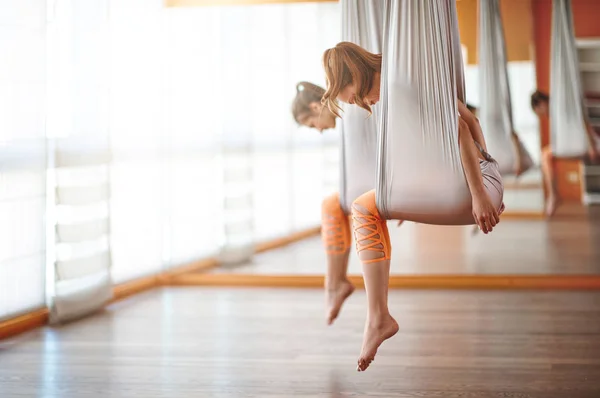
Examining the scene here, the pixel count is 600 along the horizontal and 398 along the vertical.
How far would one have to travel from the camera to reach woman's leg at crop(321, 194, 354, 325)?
8.02ft

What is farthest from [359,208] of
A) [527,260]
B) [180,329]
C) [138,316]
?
[527,260]

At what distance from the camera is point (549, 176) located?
3.22m

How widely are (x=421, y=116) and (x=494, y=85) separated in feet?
4.30

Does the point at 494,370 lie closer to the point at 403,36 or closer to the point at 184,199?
the point at 403,36

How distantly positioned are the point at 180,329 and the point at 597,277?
2011 millimetres

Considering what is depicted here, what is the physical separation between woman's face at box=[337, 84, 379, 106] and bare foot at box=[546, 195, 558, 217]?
1572 mm

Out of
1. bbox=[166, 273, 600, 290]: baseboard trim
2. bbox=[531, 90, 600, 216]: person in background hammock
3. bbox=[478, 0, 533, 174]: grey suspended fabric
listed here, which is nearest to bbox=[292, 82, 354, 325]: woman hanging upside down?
bbox=[478, 0, 533, 174]: grey suspended fabric

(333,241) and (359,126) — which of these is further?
(333,241)

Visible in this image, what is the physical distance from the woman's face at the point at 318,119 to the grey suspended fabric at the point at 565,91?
1192 mm

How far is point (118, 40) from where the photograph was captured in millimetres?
3441

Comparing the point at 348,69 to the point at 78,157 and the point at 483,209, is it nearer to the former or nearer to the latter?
the point at 483,209

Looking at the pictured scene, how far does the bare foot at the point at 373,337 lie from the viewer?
1.91 meters

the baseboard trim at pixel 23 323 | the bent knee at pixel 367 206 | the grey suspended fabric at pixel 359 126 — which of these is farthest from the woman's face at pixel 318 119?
the baseboard trim at pixel 23 323

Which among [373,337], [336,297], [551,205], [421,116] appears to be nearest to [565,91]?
[551,205]
